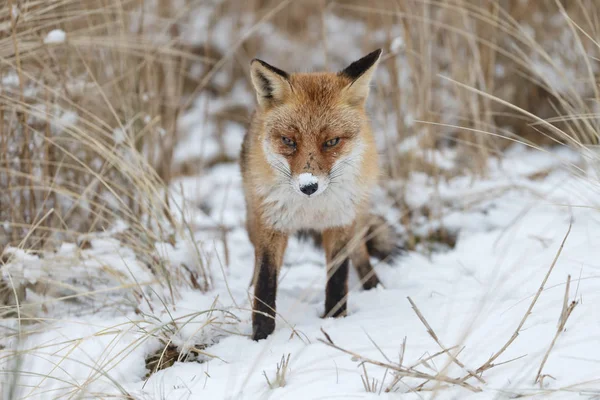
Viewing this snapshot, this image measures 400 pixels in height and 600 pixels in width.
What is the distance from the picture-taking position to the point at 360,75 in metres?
2.56

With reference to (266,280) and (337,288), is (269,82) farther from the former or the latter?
(337,288)

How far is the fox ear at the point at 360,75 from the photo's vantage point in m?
2.53

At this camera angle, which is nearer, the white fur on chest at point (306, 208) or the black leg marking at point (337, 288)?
the white fur on chest at point (306, 208)

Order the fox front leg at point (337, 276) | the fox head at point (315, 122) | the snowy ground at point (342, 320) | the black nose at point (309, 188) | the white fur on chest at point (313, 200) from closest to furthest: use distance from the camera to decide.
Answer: the snowy ground at point (342, 320), the black nose at point (309, 188), the fox head at point (315, 122), the white fur on chest at point (313, 200), the fox front leg at point (337, 276)

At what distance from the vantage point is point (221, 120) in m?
7.07

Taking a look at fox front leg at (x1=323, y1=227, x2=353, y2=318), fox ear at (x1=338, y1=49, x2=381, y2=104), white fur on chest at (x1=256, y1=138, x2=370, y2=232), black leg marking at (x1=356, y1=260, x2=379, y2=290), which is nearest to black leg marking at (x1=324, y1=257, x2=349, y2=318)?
fox front leg at (x1=323, y1=227, x2=353, y2=318)

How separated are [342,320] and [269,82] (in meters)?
1.14

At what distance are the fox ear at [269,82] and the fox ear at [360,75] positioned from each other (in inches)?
11.3

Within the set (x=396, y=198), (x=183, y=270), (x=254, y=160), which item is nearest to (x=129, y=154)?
(x=183, y=270)

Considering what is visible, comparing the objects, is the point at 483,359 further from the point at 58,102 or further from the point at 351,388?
the point at 58,102

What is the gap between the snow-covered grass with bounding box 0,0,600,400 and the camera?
1.95m

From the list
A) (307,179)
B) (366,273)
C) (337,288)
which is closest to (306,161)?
(307,179)

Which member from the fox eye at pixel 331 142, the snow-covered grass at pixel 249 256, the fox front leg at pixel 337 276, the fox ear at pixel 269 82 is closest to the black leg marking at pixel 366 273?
the snow-covered grass at pixel 249 256

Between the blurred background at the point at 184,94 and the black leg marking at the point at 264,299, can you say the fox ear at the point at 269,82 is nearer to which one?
the blurred background at the point at 184,94
